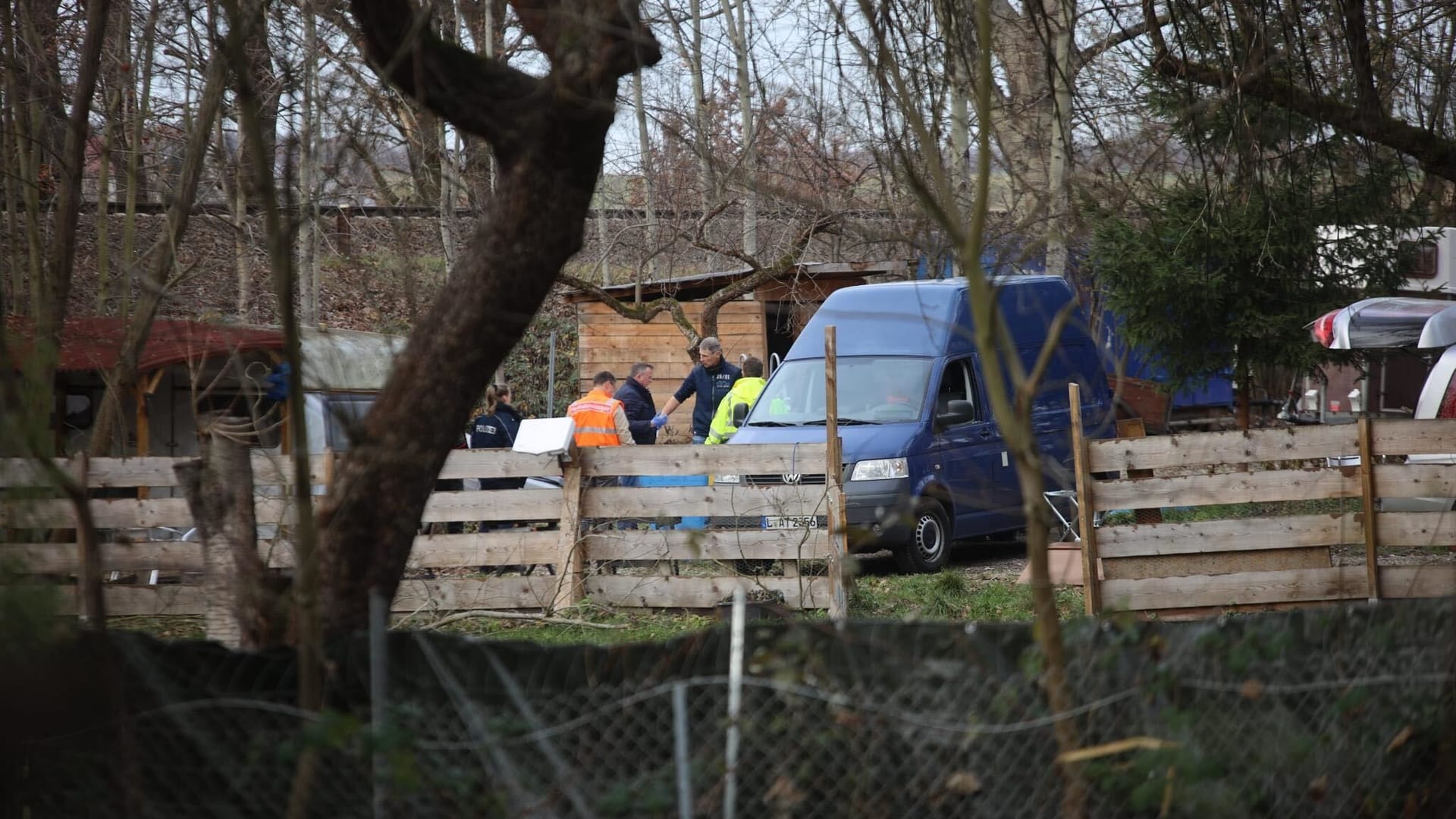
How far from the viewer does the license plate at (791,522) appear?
9164 mm

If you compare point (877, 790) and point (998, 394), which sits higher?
point (998, 394)

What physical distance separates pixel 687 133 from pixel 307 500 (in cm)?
1349

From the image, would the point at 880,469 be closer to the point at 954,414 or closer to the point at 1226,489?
the point at 954,414

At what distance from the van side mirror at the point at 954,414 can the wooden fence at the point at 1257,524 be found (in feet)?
9.94

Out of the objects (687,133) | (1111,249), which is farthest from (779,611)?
(1111,249)

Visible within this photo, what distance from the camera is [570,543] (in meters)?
9.62

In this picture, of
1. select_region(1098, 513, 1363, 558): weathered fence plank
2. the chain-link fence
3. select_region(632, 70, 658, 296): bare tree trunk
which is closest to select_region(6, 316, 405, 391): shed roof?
the chain-link fence

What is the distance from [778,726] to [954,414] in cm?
871

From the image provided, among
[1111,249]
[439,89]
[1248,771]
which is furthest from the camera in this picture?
[1111,249]

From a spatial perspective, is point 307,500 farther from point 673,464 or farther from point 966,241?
point 673,464

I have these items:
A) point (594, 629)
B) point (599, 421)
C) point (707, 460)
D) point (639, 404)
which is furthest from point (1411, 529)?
point (639, 404)

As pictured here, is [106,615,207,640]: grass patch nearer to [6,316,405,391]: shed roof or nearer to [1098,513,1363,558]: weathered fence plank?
[6,316,405,391]: shed roof

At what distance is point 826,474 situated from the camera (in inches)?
357

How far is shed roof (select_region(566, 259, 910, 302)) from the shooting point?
1952 centimetres
